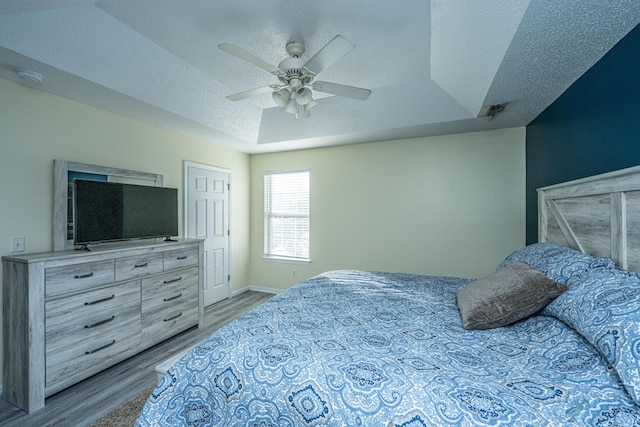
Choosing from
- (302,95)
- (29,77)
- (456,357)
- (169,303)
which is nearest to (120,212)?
(169,303)

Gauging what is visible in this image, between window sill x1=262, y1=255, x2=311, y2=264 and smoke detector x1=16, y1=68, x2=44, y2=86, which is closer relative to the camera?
smoke detector x1=16, y1=68, x2=44, y2=86

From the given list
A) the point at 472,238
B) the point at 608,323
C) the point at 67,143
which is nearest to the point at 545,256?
the point at 608,323

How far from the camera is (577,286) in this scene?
54.4 inches

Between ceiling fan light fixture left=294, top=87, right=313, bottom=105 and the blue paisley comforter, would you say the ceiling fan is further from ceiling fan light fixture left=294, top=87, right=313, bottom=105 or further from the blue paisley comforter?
the blue paisley comforter

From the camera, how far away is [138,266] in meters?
2.67

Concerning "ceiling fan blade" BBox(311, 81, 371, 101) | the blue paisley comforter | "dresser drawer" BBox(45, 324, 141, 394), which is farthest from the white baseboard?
"ceiling fan blade" BBox(311, 81, 371, 101)

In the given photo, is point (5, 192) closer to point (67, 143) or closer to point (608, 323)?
point (67, 143)

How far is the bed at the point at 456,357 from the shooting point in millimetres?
941

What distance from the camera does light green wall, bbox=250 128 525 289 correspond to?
348 centimetres

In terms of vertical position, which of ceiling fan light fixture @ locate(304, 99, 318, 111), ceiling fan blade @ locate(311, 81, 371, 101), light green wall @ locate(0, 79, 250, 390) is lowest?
light green wall @ locate(0, 79, 250, 390)

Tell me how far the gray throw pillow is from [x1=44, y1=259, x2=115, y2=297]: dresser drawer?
9.16 ft

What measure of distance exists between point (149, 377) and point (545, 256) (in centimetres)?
322

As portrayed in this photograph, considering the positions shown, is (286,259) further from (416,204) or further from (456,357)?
(456,357)

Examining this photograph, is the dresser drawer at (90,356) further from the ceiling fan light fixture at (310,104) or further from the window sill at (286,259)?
the ceiling fan light fixture at (310,104)
